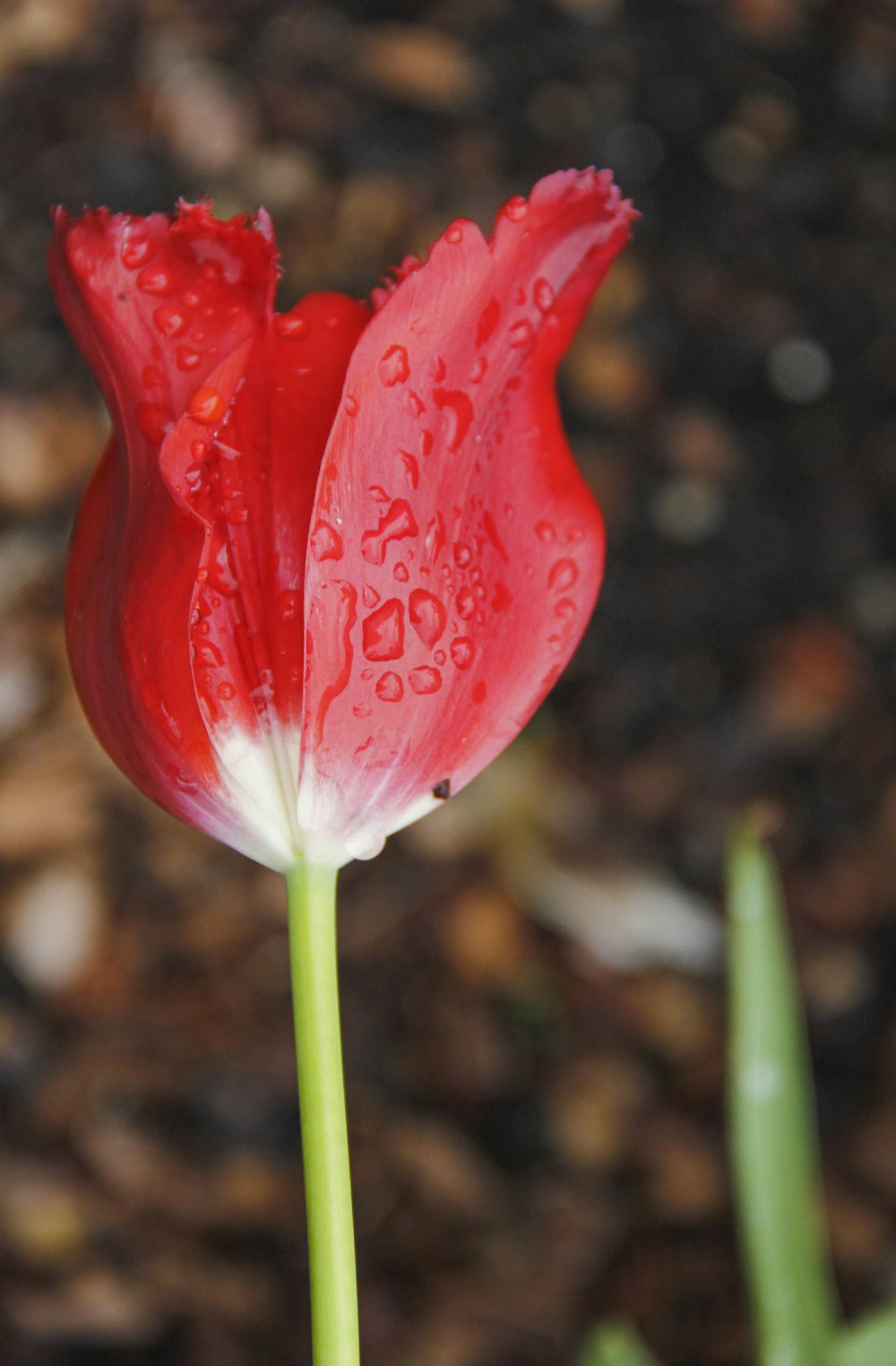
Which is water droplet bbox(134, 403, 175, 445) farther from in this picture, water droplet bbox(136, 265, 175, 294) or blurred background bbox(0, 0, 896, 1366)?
blurred background bbox(0, 0, 896, 1366)

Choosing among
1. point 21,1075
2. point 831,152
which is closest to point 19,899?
point 21,1075

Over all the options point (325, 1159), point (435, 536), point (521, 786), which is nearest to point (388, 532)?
point (435, 536)

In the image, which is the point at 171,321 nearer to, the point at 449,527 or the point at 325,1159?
the point at 449,527

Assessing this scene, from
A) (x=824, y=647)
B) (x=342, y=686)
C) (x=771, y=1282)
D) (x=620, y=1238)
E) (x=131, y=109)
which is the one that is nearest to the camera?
(x=342, y=686)

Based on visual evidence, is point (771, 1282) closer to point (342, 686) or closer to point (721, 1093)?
point (342, 686)

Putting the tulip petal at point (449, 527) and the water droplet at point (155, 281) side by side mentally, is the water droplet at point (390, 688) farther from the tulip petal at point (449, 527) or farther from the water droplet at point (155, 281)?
the water droplet at point (155, 281)

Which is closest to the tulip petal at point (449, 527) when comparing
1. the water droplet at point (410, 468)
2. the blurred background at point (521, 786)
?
the water droplet at point (410, 468)
